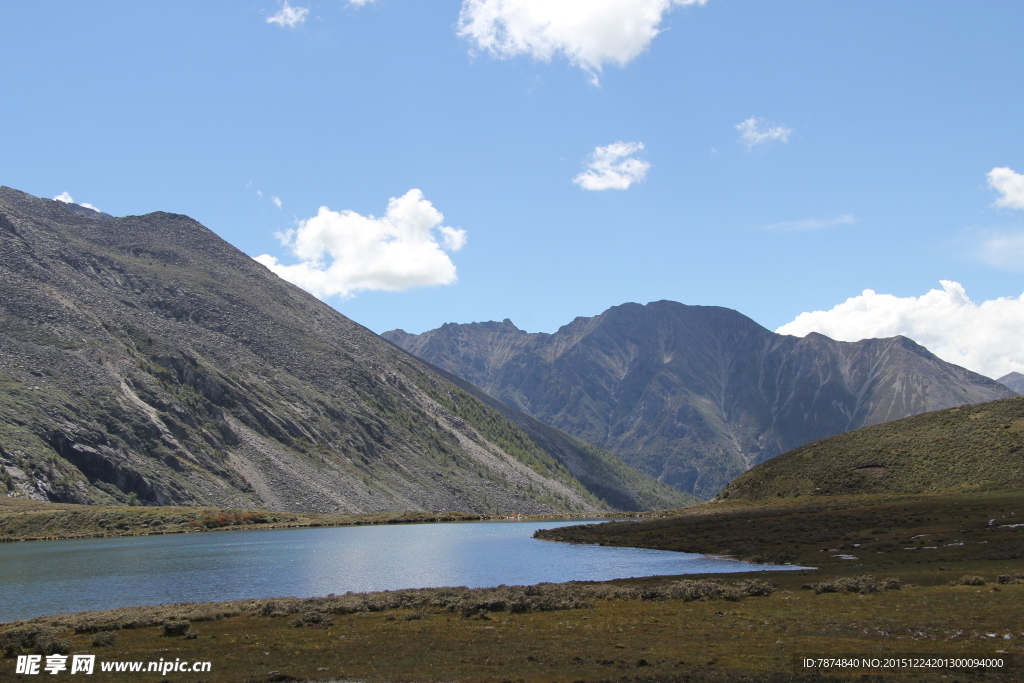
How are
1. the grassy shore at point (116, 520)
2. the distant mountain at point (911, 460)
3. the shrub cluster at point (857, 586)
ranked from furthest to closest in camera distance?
the grassy shore at point (116, 520), the distant mountain at point (911, 460), the shrub cluster at point (857, 586)

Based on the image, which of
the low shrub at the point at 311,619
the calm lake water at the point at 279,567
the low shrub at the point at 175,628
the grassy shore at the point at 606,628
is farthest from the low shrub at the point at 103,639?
the calm lake water at the point at 279,567

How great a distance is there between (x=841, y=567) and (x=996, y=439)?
81050 mm

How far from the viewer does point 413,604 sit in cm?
4553

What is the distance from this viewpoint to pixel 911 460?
402 feet

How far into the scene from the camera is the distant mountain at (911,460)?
109188 millimetres

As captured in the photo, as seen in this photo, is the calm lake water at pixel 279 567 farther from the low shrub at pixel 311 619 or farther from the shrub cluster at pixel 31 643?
the shrub cluster at pixel 31 643

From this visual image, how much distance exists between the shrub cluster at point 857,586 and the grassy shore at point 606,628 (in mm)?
119

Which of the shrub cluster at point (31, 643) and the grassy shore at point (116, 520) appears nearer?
the shrub cluster at point (31, 643)

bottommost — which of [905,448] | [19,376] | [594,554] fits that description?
[594,554]

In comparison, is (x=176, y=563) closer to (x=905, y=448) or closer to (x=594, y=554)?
(x=594, y=554)

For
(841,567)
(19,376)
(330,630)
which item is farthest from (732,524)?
(19,376)

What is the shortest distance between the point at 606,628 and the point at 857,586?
18965mm

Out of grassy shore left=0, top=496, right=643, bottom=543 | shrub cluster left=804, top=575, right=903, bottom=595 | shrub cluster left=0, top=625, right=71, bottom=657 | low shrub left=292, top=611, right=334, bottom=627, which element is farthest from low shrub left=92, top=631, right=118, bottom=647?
grassy shore left=0, top=496, right=643, bottom=543

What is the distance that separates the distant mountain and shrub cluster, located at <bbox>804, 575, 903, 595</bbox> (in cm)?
6995
